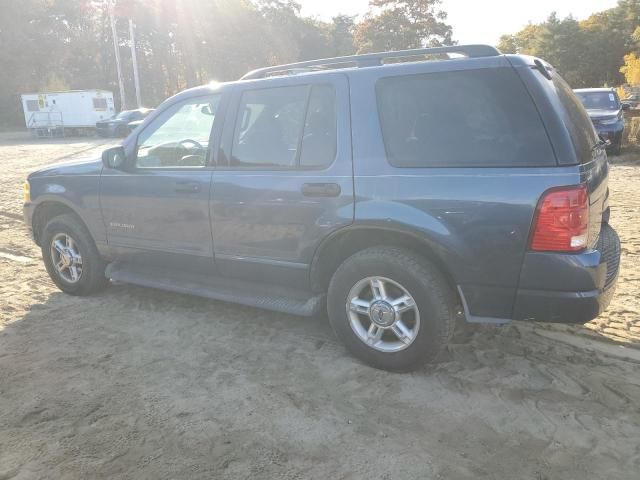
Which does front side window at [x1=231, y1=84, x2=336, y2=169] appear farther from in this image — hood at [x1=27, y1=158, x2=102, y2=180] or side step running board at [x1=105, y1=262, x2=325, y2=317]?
hood at [x1=27, y1=158, x2=102, y2=180]

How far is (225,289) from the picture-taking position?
13.3ft

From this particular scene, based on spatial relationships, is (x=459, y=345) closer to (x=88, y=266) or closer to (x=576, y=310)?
(x=576, y=310)

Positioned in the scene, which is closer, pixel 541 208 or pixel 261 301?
pixel 541 208

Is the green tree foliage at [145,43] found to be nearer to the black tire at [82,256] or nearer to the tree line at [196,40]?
the tree line at [196,40]

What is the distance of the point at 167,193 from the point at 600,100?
12560mm

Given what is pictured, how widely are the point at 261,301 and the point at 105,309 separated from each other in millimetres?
1666

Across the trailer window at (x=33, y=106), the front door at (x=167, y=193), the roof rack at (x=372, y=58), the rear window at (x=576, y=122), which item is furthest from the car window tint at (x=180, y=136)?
the trailer window at (x=33, y=106)

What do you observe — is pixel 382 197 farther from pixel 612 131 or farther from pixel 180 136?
pixel 612 131

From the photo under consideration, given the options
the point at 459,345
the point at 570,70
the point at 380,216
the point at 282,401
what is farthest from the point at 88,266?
the point at 570,70

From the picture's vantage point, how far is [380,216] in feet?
10.7

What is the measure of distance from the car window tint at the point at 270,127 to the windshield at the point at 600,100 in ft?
38.1

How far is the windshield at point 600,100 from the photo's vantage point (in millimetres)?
13039

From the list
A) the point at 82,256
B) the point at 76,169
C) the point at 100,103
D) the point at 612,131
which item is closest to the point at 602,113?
the point at 612,131

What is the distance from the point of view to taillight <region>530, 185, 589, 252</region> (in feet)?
9.18
